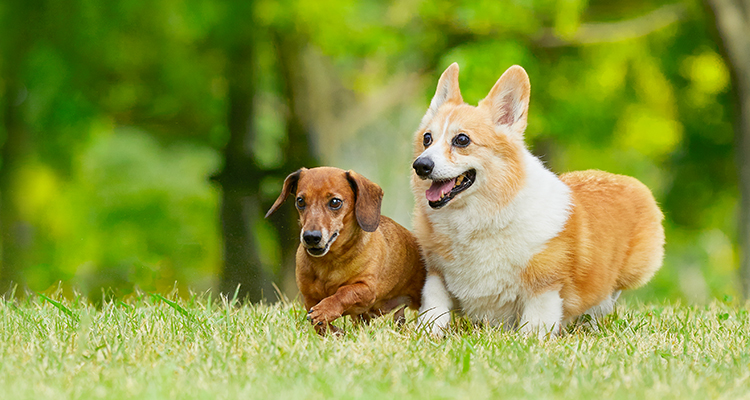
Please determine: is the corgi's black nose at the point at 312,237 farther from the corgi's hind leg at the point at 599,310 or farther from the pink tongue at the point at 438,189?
the corgi's hind leg at the point at 599,310


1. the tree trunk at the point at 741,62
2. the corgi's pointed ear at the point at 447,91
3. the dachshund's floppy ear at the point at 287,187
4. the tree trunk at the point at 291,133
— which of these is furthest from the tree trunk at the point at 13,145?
the tree trunk at the point at 741,62

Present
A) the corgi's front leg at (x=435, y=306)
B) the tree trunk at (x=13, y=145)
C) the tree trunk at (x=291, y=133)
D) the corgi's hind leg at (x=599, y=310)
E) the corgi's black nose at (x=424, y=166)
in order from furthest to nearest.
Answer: the tree trunk at (x=13, y=145), the tree trunk at (x=291, y=133), the corgi's hind leg at (x=599, y=310), the corgi's front leg at (x=435, y=306), the corgi's black nose at (x=424, y=166)

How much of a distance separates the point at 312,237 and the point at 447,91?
1484 mm

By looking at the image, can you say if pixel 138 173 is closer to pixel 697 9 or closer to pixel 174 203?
pixel 174 203

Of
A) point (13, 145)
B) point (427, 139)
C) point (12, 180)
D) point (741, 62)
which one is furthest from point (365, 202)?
point (12, 180)

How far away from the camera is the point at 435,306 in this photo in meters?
4.79

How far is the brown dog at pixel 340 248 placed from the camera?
4.39 meters

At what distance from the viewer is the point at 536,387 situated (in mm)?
3461

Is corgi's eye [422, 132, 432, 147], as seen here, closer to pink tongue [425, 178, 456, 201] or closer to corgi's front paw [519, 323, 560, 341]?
pink tongue [425, 178, 456, 201]

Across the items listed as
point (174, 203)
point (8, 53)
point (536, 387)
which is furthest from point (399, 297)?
point (174, 203)

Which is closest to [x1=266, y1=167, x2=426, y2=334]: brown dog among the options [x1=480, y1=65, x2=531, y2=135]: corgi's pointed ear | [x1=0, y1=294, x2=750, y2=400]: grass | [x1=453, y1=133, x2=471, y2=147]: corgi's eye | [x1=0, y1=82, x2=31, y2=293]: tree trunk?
[x1=0, y1=294, x2=750, y2=400]: grass

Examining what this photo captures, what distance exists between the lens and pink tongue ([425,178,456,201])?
14.9ft

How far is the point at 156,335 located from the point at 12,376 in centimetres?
94

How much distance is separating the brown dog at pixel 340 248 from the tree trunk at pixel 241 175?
5647 millimetres
